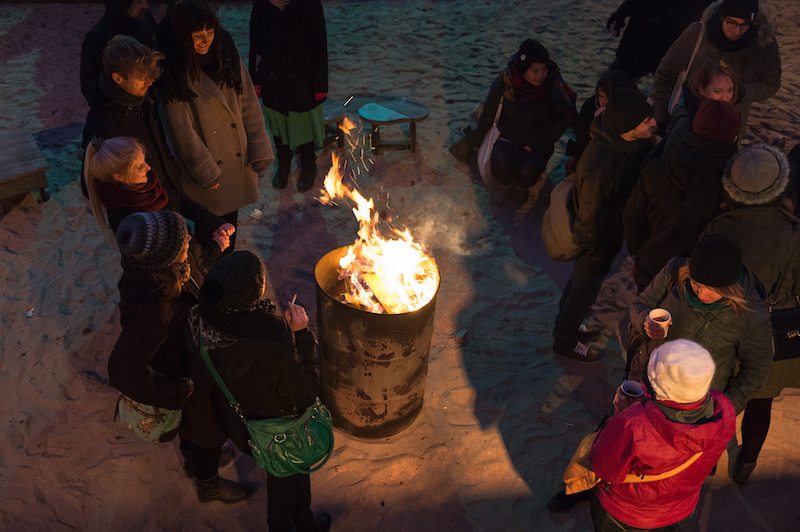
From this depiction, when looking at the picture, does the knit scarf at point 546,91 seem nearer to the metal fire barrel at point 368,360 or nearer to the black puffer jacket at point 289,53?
the black puffer jacket at point 289,53

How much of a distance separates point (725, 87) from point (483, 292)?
2566 mm

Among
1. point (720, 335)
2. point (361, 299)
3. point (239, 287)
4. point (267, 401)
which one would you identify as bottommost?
point (361, 299)

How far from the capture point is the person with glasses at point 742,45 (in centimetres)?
496

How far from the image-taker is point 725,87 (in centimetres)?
449

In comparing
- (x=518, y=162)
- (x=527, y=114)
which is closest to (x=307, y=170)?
(x=518, y=162)

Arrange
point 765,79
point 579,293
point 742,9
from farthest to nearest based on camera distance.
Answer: point 765,79 → point 742,9 → point 579,293

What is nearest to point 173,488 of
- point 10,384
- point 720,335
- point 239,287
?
point 10,384

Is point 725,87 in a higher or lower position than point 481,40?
higher

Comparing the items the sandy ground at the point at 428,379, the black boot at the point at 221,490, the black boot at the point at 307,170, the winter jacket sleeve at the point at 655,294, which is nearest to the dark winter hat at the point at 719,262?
the winter jacket sleeve at the point at 655,294

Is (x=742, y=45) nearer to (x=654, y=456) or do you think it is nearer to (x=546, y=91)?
(x=546, y=91)

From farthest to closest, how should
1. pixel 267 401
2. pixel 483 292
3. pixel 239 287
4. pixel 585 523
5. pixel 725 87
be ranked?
1. pixel 483 292
2. pixel 725 87
3. pixel 585 523
4. pixel 267 401
5. pixel 239 287

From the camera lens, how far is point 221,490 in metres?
3.94

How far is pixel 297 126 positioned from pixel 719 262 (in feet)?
15.3

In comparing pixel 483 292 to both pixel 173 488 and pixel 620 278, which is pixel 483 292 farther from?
pixel 173 488
